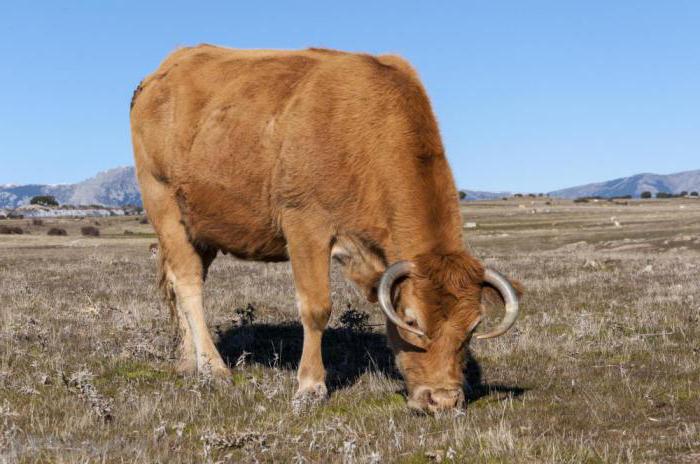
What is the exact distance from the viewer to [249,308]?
12.9 m

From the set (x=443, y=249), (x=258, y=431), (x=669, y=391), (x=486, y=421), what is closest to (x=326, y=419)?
(x=258, y=431)

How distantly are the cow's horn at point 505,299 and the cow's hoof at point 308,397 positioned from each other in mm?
1917

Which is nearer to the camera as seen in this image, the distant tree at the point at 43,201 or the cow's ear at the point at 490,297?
the cow's ear at the point at 490,297

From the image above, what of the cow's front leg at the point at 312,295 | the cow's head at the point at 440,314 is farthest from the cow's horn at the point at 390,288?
the cow's front leg at the point at 312,295

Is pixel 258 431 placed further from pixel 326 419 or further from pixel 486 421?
pixel 486 421

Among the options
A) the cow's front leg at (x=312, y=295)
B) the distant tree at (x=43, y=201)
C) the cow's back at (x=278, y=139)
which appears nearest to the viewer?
the cow's back at (x=278, y=139)

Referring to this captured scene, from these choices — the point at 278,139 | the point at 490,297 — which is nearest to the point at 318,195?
the point at 278,139

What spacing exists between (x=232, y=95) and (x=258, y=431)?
4484mm

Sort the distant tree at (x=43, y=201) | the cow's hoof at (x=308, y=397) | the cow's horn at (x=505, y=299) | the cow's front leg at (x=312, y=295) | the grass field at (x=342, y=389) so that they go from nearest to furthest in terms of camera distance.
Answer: the grass field at (x=342, y=389), the cow's horn at (x=505, y=299), the cow's hoof at (x=308, y=397), the cow's front leg at (x=312, y=295), the distant tree at (x=43, y=201)

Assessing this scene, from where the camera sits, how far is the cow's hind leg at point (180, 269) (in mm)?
10219

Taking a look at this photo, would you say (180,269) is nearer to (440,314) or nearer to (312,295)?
(312,295)

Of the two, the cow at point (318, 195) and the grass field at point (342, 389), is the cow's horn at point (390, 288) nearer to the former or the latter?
the cow at point (318, 195)

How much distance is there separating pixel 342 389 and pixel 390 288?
2069mm

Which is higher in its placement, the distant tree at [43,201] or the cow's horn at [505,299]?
the distant tree at [43,201]
